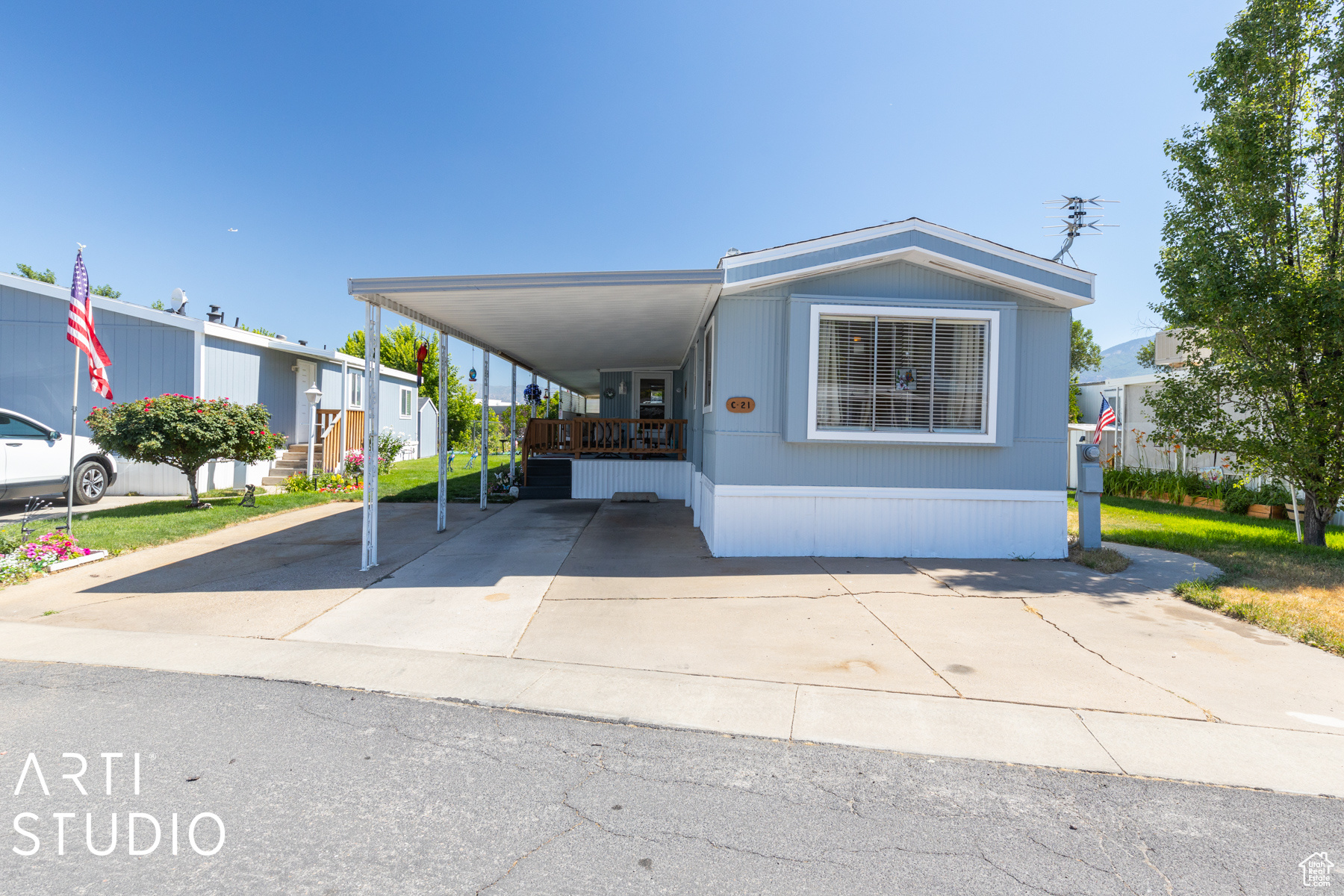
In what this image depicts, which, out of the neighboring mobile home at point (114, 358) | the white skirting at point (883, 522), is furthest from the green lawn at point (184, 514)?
the white skirting at point (883, 522)

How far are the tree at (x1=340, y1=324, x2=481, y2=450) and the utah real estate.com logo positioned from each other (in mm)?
24341

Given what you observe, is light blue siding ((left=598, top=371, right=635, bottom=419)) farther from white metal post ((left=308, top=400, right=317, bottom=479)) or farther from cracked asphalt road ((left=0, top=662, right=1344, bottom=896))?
cracked asphalt road ((left=0, top=662, right=1344, bottom=896))

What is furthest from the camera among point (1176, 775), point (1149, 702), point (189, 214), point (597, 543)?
point (189, 214)

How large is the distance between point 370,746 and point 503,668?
110cm

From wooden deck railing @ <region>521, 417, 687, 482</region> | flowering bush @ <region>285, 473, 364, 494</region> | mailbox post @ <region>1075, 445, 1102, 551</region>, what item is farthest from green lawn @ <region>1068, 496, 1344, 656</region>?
flowering bush @ <region>285, 473, 364, 494</region>

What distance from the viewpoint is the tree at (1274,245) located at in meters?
8.09

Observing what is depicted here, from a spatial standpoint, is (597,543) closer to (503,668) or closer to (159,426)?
(503,668)

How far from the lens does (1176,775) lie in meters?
2.85

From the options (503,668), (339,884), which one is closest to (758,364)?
(503,668)

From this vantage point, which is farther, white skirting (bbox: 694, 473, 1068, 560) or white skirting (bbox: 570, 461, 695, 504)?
white skirting (bbox: 570, 461, 695, 504)

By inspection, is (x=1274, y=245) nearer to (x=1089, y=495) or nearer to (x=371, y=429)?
(x=1089, y=495)

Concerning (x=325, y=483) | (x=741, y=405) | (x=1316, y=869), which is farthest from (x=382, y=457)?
(x=1316, y=869)

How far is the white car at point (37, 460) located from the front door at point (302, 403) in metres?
4.31

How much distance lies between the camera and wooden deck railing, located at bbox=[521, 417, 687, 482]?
1274cm
